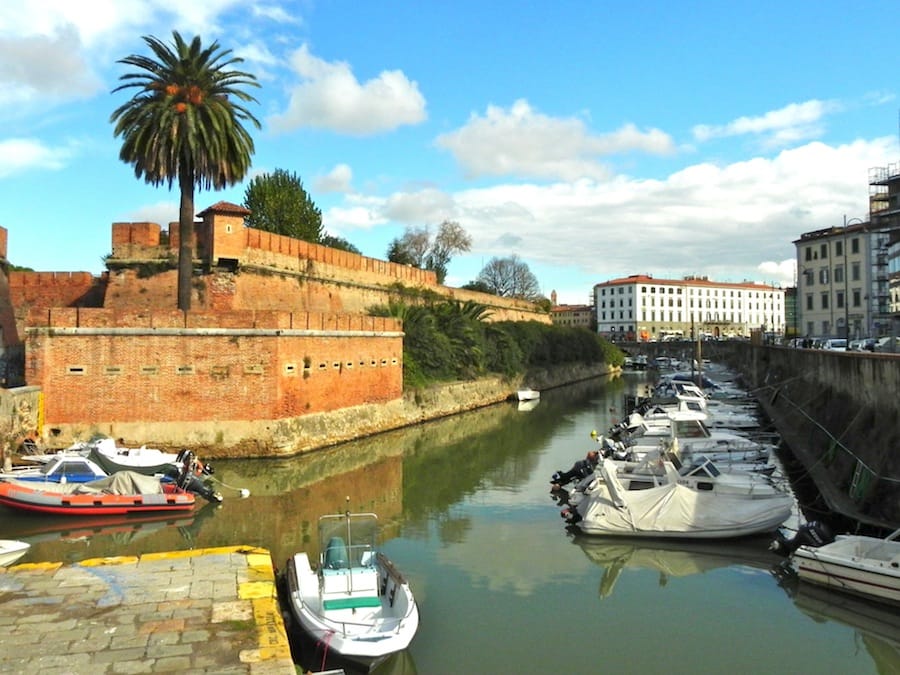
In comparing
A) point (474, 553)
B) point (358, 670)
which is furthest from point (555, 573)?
point (358, 670)

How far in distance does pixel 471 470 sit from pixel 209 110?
1504 cm

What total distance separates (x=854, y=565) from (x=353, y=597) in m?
7.68

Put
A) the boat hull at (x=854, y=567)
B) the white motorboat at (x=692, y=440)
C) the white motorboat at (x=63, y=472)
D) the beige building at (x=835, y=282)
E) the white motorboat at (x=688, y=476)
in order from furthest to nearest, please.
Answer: the beige building at (x=835, y=282), the white motorboat at (x=692, y=440), the white motorboat at (x=63, y=472), the white motorboat at (x=688, y=476), the boat hull at (x=854, y=567)

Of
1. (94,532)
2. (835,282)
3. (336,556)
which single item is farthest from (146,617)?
(835,282)

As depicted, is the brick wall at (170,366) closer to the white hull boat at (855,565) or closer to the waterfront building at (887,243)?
the white hull boat at (855,565)

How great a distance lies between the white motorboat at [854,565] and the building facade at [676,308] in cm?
10414

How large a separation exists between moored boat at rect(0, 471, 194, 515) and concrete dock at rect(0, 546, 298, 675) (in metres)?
5.34

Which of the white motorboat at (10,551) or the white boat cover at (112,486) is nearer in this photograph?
the white motorboat at (10,551)

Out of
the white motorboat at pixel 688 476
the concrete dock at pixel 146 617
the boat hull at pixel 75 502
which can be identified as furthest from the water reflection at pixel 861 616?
the boat hull at pixel 75 502

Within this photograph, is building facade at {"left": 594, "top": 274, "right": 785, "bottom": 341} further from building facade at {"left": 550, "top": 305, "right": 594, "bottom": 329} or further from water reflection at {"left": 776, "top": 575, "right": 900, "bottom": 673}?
water reflection at {"left": 776, "top": 575, "right": 900, "bottom": 673}

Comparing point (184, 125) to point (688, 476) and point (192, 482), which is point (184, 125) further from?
Answer: point (688, 476)

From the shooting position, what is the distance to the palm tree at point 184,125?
23.2m

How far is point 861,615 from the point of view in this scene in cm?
1041

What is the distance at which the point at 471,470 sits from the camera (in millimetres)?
22766
